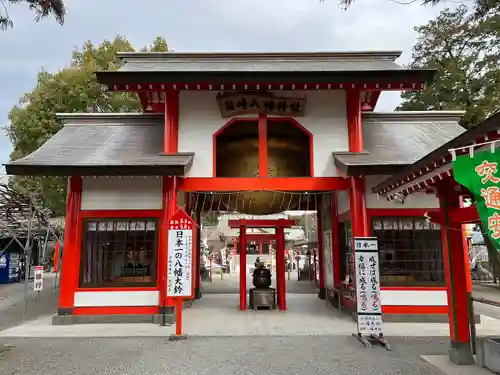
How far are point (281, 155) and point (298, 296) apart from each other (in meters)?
5.43

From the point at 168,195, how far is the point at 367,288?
5105 mm

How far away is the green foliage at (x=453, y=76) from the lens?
699 inches

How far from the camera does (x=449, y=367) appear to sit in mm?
5902

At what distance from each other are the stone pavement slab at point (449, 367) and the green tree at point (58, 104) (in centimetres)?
1484

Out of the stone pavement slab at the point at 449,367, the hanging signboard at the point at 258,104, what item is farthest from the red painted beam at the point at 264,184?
the stone pavement slab at the point at 449,367

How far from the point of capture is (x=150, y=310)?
961 cm

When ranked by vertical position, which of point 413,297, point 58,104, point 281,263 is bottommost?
point 413,297

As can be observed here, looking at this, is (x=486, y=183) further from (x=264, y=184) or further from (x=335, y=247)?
(x=335, y=247)

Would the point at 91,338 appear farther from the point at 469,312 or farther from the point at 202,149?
the point at 469,312

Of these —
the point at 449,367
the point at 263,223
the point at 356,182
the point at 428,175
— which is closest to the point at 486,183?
the point at 428,175

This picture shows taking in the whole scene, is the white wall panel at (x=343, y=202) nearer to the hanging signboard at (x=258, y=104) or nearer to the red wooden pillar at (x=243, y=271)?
the hanging signboard at (x=258, y=104)

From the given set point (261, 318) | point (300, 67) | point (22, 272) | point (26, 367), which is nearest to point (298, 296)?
point (261, 318)

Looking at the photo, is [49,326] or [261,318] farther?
[261,318]

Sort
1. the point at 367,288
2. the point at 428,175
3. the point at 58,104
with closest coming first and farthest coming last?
the point at 428,175 < the point at 367,288 < the point at 58,104
